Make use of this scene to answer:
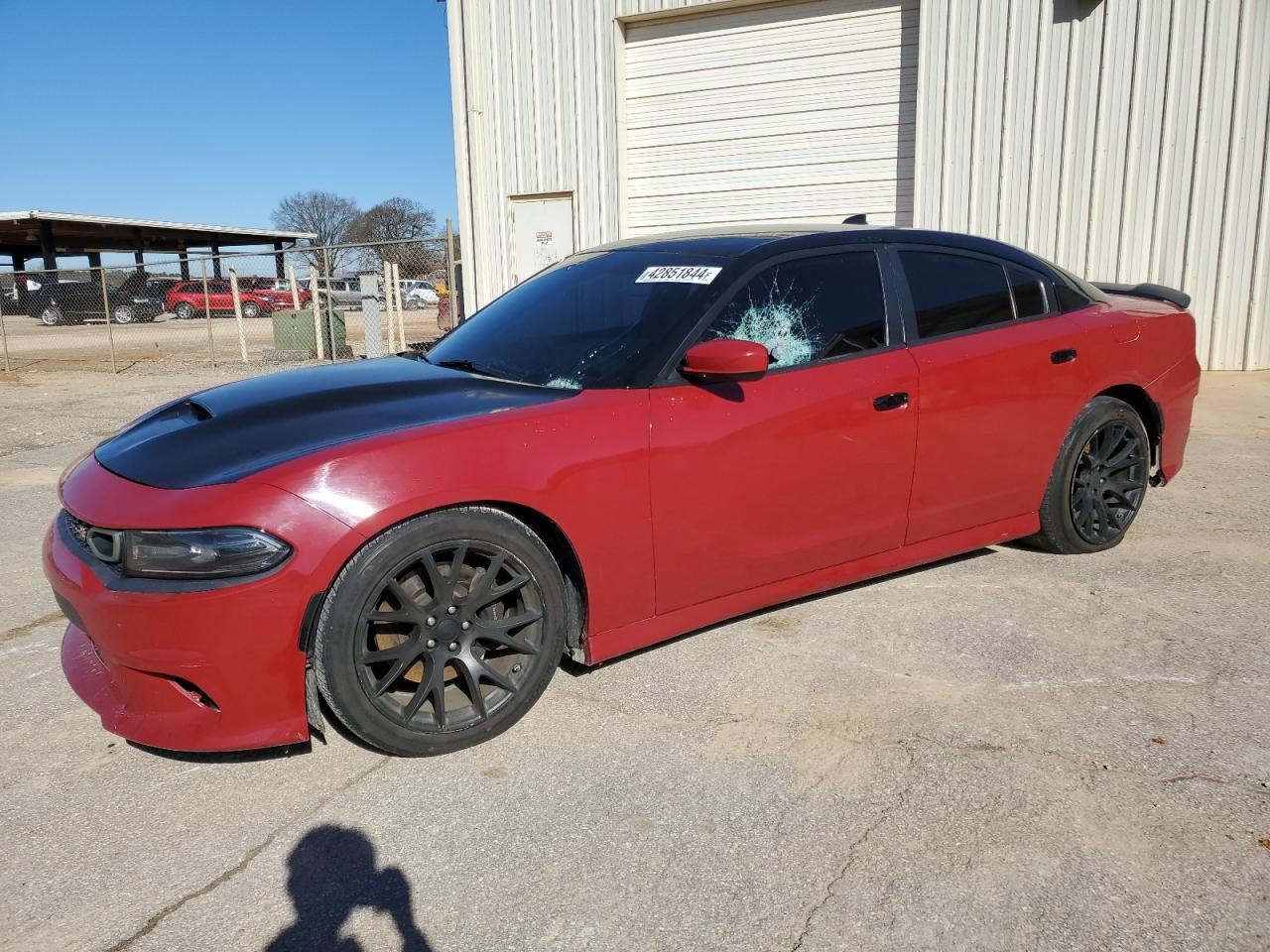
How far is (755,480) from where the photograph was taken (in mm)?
3293

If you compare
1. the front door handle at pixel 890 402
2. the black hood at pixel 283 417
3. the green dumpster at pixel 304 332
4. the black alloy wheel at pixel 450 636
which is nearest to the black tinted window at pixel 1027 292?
the front door handle at pixel 890 402

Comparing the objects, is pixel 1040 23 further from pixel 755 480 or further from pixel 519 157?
pixel 755 480

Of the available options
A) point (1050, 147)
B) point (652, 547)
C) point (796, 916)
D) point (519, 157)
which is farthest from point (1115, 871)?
point (519, 157)

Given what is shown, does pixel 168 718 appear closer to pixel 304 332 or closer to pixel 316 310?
pixel 316 310

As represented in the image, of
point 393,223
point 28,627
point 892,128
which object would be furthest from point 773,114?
point 393,223

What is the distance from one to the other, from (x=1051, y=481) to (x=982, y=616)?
828mm

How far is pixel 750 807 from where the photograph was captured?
2.58m

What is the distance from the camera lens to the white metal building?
932 centimetres

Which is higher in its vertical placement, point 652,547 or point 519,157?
point 519,157

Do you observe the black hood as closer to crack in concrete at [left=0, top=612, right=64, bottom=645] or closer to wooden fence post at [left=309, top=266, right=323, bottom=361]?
crack in concrete at [left=0, top=612, right=64, bottom=645]

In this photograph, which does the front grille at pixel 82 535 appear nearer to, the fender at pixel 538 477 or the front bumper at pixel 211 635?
the front bumper at pixel 211 635

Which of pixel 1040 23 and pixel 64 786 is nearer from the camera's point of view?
pixel 64 786

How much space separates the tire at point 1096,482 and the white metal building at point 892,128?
6045 mm

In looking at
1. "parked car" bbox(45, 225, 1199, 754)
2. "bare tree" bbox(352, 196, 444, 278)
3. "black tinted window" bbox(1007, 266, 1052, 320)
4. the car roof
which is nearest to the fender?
"parked car" bbox(45, 225, 1199, 754)
